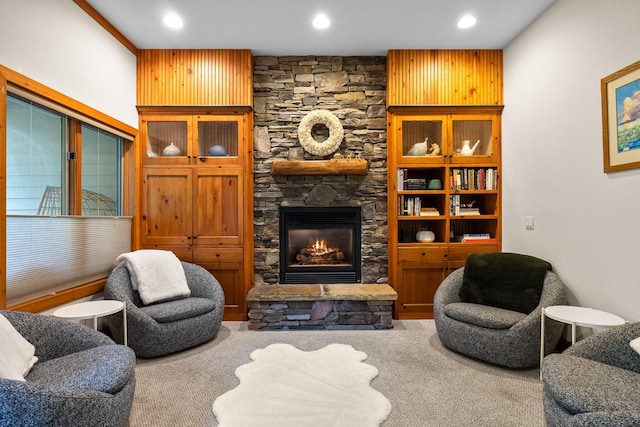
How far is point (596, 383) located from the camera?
5.25 feet

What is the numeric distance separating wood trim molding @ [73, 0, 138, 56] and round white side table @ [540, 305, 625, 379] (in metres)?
4.51

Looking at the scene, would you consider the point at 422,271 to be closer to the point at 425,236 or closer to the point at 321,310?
the point at 425,236

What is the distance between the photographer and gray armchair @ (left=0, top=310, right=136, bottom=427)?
1.23 m

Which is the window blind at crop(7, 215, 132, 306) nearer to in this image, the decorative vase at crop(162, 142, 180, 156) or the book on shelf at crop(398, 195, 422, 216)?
the decorative vase at crop(162, 142, 180, 156)

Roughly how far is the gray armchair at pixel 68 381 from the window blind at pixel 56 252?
60 centimetres

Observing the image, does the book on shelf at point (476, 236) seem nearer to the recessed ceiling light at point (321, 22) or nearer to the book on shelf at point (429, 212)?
the book on shelf at point (429, 212)

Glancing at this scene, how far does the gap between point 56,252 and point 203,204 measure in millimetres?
1462

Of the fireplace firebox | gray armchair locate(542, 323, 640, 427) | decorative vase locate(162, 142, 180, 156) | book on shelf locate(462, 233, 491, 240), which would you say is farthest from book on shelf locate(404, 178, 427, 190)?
decorative vase locate(162, 142, 180, 156)

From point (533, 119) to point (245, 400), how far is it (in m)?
3.57

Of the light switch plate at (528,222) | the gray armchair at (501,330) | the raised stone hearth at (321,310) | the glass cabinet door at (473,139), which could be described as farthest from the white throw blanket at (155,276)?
the light switch plate at (528,222)

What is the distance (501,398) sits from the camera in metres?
2.21

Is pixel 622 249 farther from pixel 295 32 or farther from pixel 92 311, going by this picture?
pixel 92 311

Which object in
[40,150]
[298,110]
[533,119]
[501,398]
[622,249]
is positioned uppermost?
[298,110]

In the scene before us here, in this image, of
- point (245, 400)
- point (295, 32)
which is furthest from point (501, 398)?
point (295, 32)
